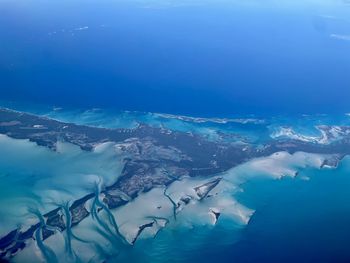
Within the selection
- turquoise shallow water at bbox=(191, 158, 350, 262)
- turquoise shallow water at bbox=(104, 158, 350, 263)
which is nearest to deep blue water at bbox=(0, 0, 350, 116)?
turquoise shallow water at bbox=(191, 158, 350, 262)

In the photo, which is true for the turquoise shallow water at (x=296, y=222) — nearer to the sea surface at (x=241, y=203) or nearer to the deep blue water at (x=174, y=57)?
the sea surface at (x=241, y=203)

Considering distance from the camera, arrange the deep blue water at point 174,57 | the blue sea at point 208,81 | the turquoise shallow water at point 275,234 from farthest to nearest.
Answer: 1. the deep blue water at point 174,57
2. the blue sea at point 208,81
3. the turquoise shallow water at point 275,234

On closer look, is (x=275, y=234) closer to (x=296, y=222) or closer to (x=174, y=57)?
(x=296, y=222)

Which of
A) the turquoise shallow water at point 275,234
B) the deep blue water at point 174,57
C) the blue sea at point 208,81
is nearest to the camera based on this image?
the turquoise shallow water at point 275,234

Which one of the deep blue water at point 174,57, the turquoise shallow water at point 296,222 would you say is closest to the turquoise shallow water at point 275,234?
the turquoise shallow water at point 296,222

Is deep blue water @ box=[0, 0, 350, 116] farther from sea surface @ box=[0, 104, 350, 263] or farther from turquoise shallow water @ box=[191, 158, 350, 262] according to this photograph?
turquoise shallow water @ box=[191, 158, 350, 262]

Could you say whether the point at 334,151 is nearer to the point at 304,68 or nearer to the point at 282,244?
the point at 282,244

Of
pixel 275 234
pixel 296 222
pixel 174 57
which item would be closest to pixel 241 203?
pixel 275 234
